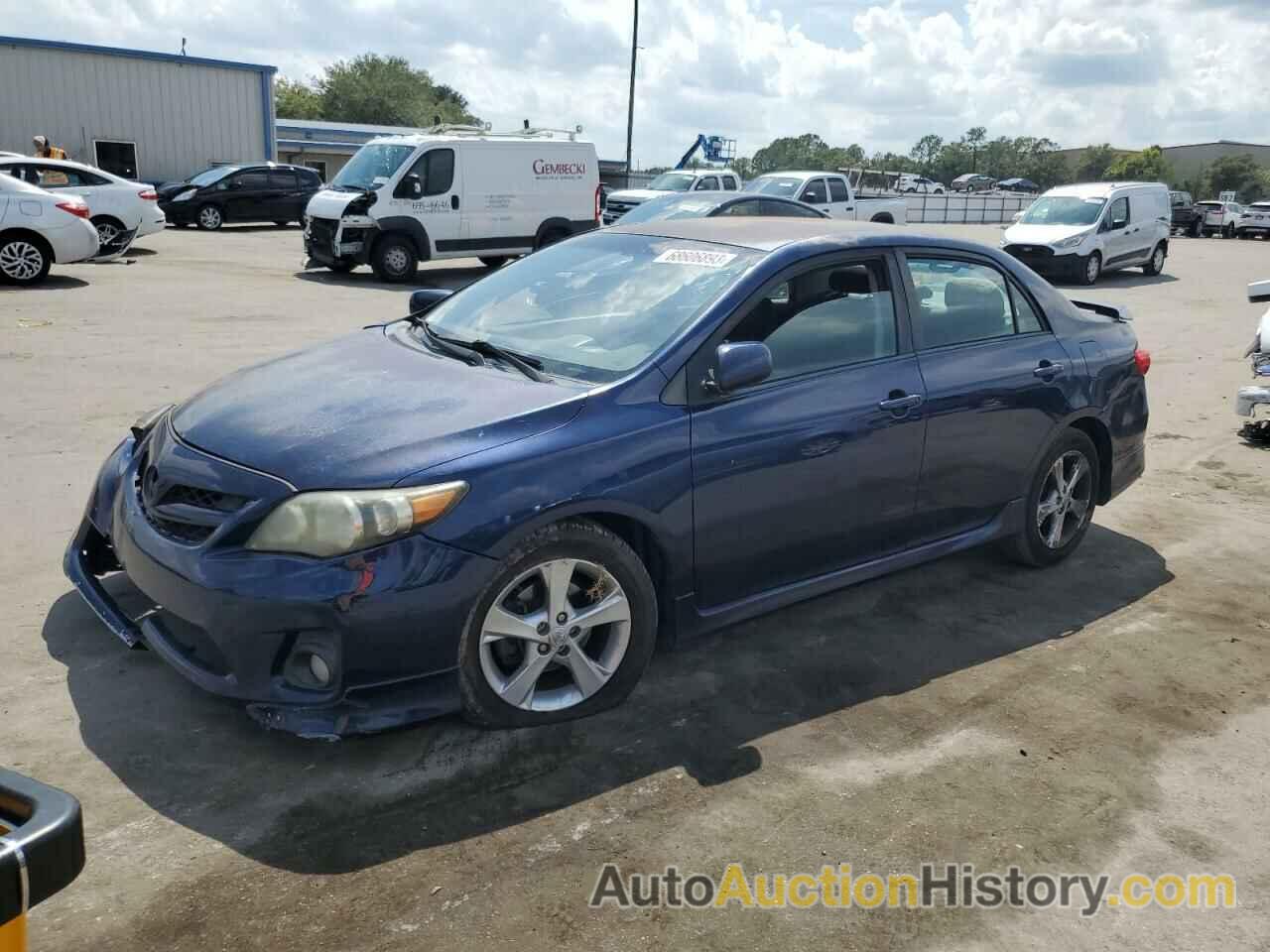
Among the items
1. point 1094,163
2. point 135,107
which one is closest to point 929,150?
point 1094,163

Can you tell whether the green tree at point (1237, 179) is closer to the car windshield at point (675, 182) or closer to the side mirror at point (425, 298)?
the car windshield at point (675, 182)

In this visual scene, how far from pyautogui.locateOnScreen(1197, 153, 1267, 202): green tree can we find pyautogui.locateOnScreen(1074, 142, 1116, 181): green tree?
583 inches

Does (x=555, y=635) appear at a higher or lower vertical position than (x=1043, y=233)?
lower

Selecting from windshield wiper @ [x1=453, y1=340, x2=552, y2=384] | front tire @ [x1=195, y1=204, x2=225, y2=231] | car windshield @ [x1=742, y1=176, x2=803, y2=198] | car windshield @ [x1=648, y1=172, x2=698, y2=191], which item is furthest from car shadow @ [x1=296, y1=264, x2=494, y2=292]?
windshield wiper @ [x1=453, y1=340, x2=552, y2=384]

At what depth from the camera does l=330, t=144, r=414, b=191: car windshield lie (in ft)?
54.8

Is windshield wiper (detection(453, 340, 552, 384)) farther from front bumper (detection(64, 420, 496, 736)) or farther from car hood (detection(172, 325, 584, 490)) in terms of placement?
front bumper (detection(64, 420, 496, 736))

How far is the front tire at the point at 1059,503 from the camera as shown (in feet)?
17.5

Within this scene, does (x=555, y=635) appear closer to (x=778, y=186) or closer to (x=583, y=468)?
(x=583, y=468)

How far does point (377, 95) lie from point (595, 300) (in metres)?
84.6

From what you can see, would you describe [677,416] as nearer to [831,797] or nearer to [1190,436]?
[831,797]

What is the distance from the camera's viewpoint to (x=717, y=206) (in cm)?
1634

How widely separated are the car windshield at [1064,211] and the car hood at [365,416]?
19.1m

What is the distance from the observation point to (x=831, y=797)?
3463 millimetres

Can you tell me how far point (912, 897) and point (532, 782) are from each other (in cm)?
117
